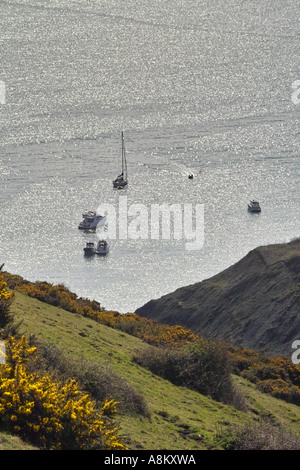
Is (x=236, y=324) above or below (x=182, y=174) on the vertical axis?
below

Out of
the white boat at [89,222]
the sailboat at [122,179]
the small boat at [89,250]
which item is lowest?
the small boat at [89,250]

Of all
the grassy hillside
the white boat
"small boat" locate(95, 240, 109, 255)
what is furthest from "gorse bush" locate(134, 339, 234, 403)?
the white boat

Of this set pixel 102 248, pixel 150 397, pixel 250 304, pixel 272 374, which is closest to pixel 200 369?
pixel 150 397

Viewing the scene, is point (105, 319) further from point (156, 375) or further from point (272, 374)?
point (156, 375)

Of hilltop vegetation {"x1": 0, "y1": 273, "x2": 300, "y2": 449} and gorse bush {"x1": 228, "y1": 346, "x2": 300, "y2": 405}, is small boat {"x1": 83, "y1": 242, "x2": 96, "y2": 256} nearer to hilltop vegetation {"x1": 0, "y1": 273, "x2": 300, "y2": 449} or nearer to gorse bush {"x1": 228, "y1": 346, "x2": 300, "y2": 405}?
hilltop vegetation {"x1": 0, "y1": 273, "x2": 300, "y2": 449}

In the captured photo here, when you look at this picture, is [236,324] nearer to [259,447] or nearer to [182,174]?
[259,447]

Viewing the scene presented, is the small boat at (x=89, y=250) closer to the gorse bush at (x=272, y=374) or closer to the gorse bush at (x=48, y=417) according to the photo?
the gorse bush at (x=272, y=374)

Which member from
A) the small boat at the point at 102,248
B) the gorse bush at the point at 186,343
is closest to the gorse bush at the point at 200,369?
the gorse bush at the point at 186,343
